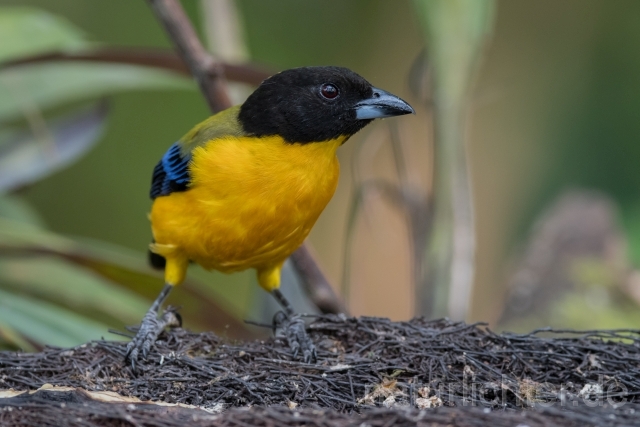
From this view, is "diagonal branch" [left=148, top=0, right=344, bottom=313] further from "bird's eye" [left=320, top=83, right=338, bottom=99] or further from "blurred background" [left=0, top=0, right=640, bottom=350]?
"bird's eye" [left=320, top=83, right=338, bottom=99]

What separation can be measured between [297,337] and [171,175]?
1167 mm

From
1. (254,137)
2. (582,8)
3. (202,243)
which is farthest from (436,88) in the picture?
(582,8)

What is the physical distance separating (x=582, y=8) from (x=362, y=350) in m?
6.72

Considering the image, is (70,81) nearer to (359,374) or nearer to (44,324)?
(44,324)

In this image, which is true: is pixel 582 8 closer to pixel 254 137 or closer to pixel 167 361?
pixel 254 137

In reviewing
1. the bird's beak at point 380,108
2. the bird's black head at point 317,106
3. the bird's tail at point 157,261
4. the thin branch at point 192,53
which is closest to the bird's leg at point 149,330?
the bird's tail at point 157,261

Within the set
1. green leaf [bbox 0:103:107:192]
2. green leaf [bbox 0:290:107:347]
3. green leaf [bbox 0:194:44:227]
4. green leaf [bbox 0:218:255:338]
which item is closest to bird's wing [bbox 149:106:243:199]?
green leaf [bbox 0:218:255:338]

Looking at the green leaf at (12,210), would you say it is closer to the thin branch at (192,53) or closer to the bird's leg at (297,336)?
the thin branch at (192,53)

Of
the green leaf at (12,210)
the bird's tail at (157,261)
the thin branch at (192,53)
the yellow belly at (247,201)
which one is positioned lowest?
the bird's tail at (157,261)

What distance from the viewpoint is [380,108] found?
13.6ft

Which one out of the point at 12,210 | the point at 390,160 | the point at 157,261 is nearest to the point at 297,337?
the point at 157,261

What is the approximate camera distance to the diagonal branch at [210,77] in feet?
15.5

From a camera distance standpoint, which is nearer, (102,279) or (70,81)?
(102,279)

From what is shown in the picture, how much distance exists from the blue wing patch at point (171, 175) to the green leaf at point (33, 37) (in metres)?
1.10
